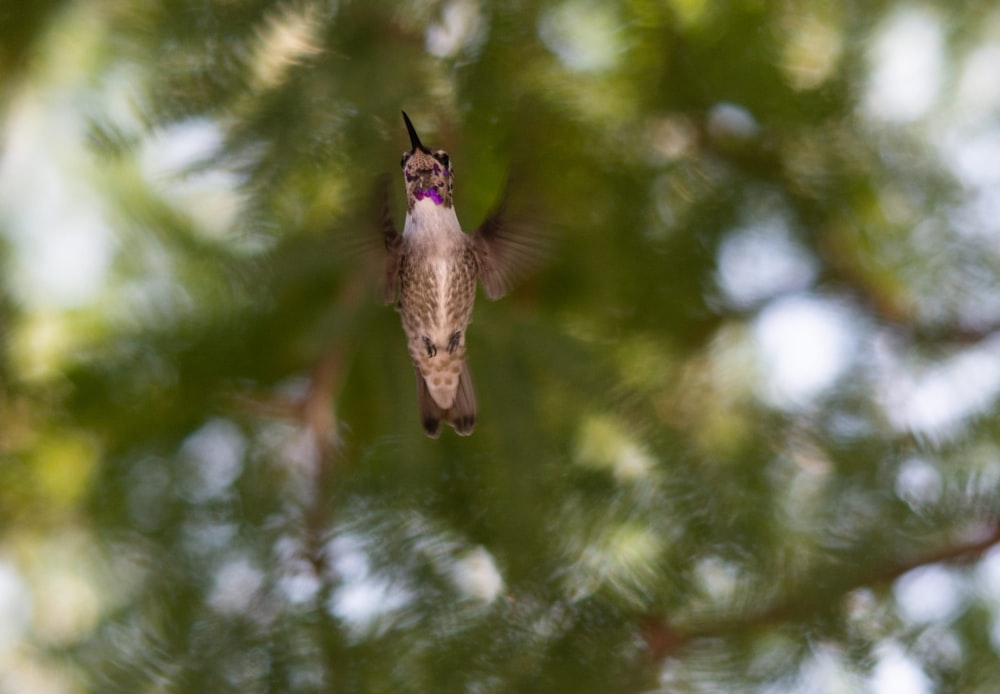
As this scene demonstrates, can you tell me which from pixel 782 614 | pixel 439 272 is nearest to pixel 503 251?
pixel 439 272

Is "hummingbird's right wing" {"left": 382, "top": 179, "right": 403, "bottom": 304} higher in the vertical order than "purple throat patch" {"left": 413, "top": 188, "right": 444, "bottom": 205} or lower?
lower

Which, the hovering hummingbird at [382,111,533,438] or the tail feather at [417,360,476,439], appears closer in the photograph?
the hovering hummingbird at [382,111,533,438]

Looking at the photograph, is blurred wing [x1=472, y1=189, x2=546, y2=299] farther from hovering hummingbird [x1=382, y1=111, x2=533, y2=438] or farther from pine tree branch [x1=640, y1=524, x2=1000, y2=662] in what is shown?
pine tree branch [x1=640, y1=524, x2=1000, y2=662]

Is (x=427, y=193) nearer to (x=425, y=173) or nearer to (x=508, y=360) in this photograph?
(x=425, y=173)

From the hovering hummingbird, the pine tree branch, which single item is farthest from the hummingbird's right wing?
the pine tree branch

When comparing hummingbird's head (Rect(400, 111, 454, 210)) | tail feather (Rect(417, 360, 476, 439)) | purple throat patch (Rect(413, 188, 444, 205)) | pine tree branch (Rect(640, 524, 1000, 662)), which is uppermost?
hummingbird's head (Rect(400, 111, 454, 210))

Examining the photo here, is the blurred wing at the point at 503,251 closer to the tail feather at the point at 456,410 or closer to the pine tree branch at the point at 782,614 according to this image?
the tail feather at the point at 456,410
